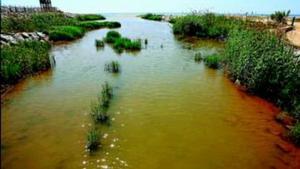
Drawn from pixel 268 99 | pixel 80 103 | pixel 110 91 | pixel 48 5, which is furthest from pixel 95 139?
pixel 48 5

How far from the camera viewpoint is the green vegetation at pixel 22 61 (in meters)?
13.2

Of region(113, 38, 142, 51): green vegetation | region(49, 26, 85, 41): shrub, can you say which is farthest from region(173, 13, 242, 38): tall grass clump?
region(49, 26, 85, 41): shrub

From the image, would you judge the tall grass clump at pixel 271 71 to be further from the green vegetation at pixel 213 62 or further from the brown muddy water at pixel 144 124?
the green vegetation at pixel 213 62

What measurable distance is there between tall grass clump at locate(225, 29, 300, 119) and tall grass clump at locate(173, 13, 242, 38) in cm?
1739

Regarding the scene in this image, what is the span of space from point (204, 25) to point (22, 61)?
23.0m

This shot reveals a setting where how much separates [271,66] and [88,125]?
7624 millimetres

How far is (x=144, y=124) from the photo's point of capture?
9414 mm

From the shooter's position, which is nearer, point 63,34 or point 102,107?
point 102,107

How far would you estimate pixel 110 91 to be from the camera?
12586mm

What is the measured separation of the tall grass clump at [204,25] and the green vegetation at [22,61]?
63.6 feet

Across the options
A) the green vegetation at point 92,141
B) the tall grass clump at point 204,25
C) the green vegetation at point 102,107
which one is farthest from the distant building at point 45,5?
the green vegetation at point 92,141

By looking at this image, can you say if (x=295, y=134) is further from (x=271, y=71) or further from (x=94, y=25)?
(x=94, y=25)

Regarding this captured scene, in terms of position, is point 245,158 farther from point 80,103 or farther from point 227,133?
point 80,103

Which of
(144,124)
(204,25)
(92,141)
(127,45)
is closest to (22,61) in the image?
(144,124)
